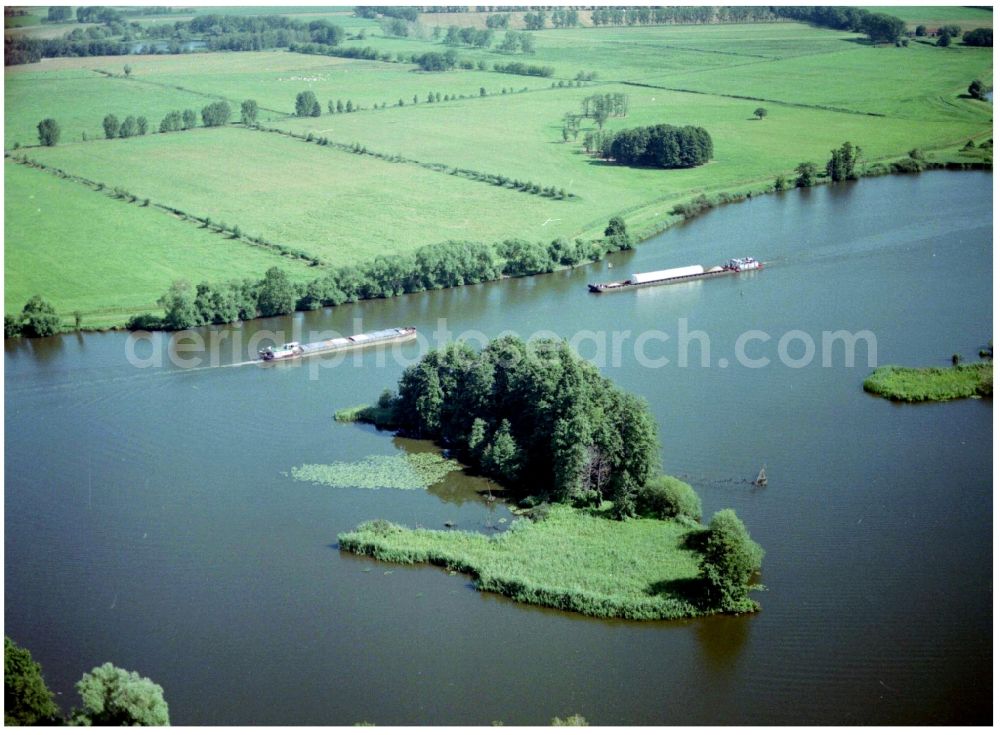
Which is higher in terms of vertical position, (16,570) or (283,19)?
(283,19)

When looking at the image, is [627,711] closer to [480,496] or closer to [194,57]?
[480,496]

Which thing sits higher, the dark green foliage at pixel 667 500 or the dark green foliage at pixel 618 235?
the dark green foliage at pixel 618 235

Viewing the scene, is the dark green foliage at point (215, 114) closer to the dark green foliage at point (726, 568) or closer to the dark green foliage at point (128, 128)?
the dark green foliage at point (128, 128)

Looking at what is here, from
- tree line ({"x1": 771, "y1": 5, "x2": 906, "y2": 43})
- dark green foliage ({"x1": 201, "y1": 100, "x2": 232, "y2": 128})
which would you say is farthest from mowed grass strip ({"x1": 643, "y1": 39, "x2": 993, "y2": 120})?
dark green foliage ({"x1": 201, "y1": 100, "x2": 232, "y2": 128})

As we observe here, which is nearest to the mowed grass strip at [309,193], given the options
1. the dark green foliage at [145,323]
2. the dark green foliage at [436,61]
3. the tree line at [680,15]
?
the dark green foliage at [145,323]

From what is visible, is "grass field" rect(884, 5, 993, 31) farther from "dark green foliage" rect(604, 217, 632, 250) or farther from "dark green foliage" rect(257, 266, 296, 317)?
"dark green foliage" rect(257, 266, 296, 317)

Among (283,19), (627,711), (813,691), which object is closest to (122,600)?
(627,711)
